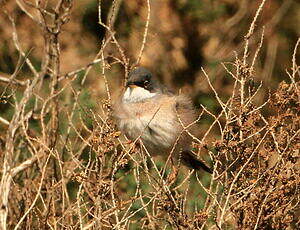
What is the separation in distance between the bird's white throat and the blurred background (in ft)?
10.6

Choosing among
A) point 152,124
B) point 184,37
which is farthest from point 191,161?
point 184,37

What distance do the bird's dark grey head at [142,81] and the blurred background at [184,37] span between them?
3.22 meters

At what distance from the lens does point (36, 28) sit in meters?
9.23

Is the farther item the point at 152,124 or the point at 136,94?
the point at 136,94

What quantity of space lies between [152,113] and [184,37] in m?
4.72

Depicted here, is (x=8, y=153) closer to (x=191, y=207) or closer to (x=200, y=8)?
(x=191, y=207)

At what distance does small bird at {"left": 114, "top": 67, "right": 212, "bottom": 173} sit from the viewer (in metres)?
5.29

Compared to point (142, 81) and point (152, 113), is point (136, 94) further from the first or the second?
point (152, 113)

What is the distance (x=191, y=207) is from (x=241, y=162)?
156 cm

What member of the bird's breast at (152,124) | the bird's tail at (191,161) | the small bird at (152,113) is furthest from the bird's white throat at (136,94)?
the bird's tail at (191,161)

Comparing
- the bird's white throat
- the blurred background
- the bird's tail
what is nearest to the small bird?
the bird's white throat

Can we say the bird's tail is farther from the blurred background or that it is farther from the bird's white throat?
the blurred background

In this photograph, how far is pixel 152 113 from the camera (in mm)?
5305

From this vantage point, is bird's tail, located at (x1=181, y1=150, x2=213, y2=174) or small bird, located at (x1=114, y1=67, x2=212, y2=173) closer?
small bird, located at (x1=114, y1=67, x2=212, y2=173)
